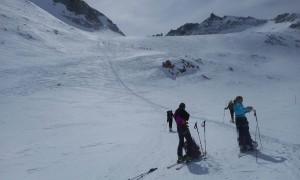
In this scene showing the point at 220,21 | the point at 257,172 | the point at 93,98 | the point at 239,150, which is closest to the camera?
the point at 257,172

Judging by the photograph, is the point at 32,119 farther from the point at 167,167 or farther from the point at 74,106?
the point at 167,167

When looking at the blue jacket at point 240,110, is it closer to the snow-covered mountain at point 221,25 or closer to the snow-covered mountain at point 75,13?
the snow-covered mountain at point 75,13

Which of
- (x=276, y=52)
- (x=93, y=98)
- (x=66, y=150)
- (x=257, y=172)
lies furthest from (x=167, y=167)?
(x=276, y=52)

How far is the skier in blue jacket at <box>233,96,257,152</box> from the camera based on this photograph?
1131 cm

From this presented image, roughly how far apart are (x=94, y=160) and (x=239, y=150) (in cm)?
517

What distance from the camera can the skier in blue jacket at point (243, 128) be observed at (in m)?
11.3

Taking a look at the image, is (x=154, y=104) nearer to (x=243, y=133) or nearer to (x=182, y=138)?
(x=243, y=133)

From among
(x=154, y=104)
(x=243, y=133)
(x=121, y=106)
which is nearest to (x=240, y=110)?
(x=243, y=133)

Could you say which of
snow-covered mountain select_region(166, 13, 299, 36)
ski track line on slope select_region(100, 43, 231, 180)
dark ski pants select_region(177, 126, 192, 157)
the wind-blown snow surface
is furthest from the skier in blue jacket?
snow-covered mountain select_region(166, 13, 299, 36)

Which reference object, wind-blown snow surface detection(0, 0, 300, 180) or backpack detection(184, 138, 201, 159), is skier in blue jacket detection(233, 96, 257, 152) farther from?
backpack detection(184, 138, 201, 159)

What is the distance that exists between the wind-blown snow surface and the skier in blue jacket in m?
0.41

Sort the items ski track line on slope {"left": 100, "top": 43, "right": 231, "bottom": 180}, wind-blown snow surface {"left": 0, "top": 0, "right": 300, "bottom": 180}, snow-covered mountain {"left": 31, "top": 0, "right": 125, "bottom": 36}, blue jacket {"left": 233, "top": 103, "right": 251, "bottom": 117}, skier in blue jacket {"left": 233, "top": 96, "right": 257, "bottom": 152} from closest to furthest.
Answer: ski track line on slope {"left": 100, "top": 43, "right": 231, "bottom": 180} → wind-blown snow surface {"left": 0, "top": 0, "right": 300, "bottom": 180} → skier in blue jacket {"left": 233, "top": 96, "right": 257, "bottom": 152} → blue jacket {"left": 233, "top": 103, "right": 251, "bottom": 117} → snow-covered mountain {"left": 31, "top": 0, "right": 125, "bottom": 36}

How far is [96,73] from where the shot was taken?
120 feet

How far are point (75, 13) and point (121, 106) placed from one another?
75483 mm
